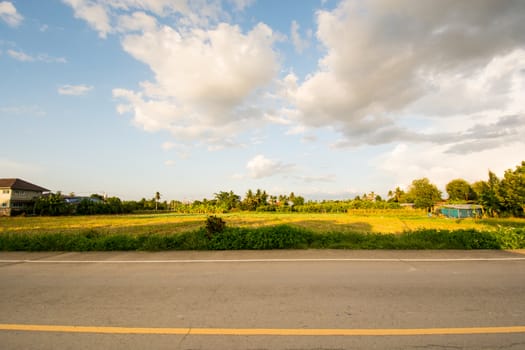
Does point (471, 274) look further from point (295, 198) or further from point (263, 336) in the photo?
point (295, 198)

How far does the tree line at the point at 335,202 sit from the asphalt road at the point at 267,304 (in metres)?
52.9

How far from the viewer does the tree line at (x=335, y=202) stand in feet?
152

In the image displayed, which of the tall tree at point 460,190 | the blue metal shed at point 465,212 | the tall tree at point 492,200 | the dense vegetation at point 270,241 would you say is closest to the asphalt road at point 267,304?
the dense vegetation at point 270,241

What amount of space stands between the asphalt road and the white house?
64525mm

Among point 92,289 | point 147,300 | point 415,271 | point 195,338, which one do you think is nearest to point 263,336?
point 195,338

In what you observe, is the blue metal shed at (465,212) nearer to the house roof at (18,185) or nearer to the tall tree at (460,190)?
A: the tall tree at (460,190)

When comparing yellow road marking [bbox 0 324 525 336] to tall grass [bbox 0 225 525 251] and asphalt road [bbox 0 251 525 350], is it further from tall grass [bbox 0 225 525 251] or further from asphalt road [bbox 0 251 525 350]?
tall grass [bbox 0 225 525 251]

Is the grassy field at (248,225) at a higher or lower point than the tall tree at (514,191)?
lower

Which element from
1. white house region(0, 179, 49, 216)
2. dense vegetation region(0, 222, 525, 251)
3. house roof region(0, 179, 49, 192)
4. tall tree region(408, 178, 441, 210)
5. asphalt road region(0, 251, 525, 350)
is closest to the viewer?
→ asphalt road region(0, 251, 525, 350)

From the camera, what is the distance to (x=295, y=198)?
336ft

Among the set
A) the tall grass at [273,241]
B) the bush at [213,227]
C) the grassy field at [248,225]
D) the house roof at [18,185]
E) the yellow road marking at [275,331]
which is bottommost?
the grassy field at [248,225]

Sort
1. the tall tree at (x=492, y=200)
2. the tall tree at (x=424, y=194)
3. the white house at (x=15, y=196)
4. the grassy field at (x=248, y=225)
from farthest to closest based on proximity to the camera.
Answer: the tall tree at (x=424, y=194)
the white house at (x=15, y=196)
the tall tree at (x=492, y=200)
the grassy field at (x=248, y=225)

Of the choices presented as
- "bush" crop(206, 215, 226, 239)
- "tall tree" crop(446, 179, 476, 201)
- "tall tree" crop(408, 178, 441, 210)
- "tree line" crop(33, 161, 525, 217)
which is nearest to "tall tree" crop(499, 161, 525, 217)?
"tree line" crop(33, 161, 525, 217)

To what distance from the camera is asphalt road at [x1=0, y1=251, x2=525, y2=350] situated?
11.2 feet
